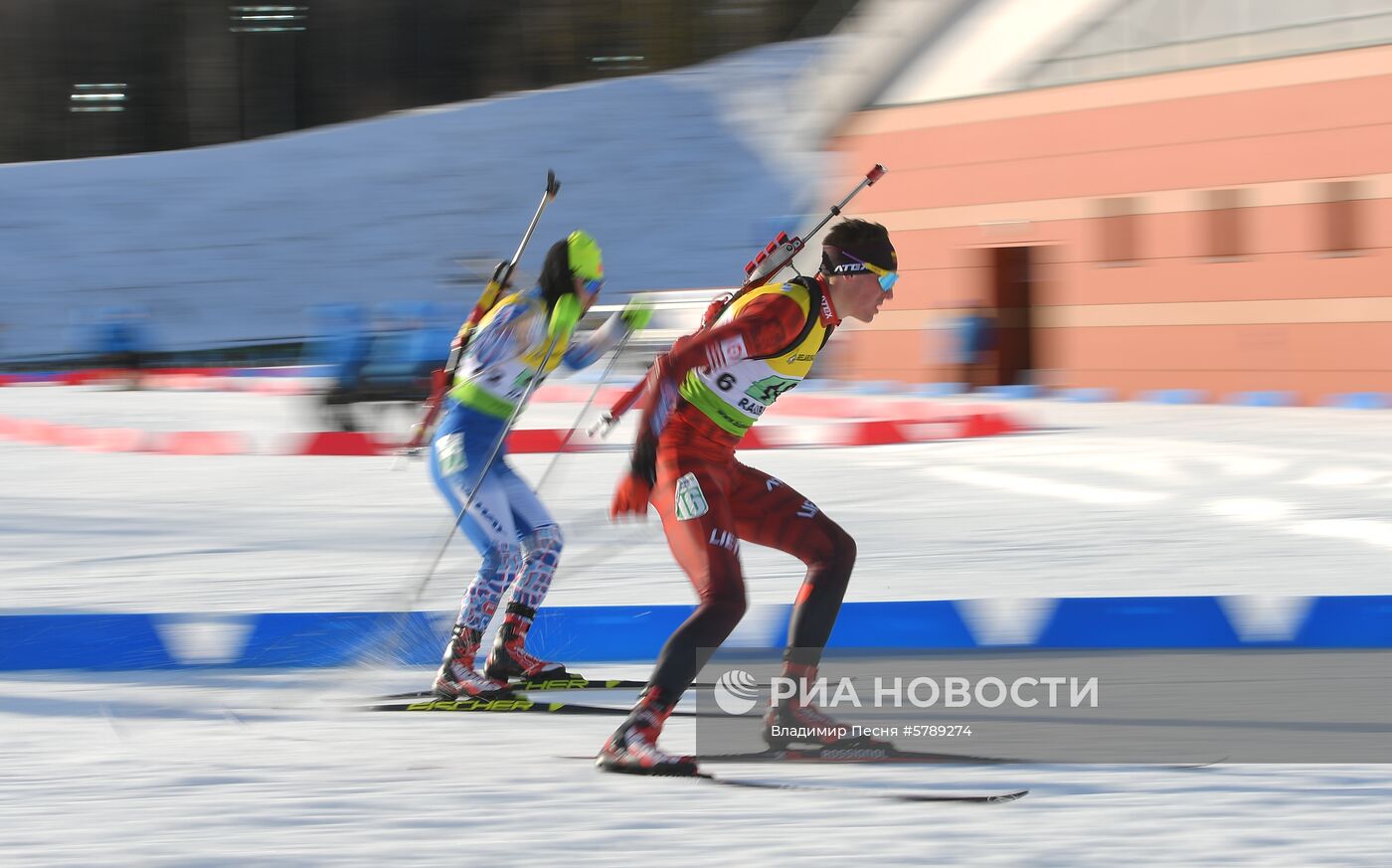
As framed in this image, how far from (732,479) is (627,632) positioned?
7.51 feet

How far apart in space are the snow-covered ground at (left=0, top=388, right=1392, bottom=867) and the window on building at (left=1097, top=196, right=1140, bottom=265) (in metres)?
6.12

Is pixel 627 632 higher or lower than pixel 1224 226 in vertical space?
higher

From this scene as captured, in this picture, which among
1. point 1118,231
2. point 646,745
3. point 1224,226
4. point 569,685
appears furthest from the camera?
point 1118,231

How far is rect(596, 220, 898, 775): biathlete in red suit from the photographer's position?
5.00 meters

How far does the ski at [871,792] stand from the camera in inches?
189

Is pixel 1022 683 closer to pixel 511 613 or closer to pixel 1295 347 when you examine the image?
pixel 511 613

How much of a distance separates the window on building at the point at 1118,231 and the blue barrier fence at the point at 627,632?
18.5 metres

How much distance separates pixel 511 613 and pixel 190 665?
1.57 metres

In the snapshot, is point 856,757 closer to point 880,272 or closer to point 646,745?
point 646,745

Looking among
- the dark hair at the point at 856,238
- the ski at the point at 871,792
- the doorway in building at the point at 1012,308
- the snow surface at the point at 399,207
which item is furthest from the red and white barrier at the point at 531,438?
the snow surface at the point at 399,207

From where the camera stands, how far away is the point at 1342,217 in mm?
22359

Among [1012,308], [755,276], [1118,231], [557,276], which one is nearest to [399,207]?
[1012,308]

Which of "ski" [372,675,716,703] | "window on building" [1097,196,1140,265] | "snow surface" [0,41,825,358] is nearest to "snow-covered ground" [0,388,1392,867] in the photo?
"ski" [372,675,716,703]

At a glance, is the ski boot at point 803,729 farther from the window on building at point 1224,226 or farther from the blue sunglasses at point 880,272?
the window on building at point 1224,226
